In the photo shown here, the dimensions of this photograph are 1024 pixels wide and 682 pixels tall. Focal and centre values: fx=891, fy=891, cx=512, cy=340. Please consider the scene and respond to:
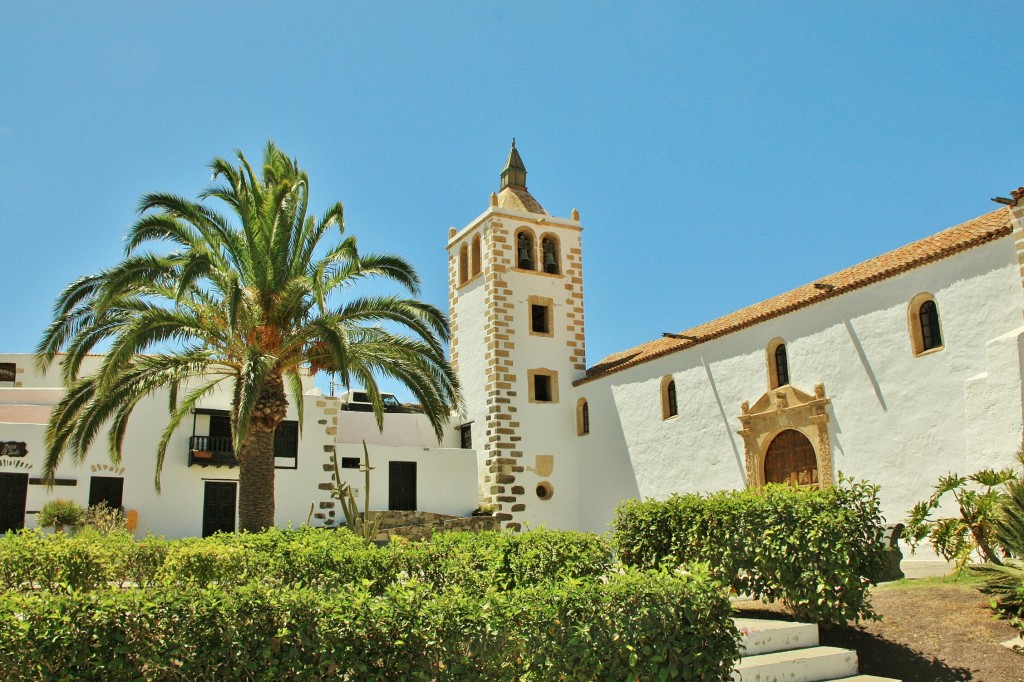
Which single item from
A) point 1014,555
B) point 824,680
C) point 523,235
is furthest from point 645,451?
point 824,680

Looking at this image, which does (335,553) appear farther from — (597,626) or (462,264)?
(462,264)

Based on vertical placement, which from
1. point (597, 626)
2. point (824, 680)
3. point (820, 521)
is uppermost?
point (820, 521)

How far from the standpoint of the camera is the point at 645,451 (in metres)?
22.5

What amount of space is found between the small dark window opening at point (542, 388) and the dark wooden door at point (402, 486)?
4.07 m

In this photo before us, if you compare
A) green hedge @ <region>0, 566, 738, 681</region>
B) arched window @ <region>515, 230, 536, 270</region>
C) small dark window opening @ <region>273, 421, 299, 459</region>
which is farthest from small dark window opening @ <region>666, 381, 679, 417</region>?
green hedge @ <region>0, 566, 738, 681</region>

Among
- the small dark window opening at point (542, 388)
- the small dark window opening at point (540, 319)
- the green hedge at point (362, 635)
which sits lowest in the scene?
the green hedge at point (362, 635)

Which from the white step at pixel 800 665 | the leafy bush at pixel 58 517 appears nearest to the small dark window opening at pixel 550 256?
the leafy bush at pixel 58 517

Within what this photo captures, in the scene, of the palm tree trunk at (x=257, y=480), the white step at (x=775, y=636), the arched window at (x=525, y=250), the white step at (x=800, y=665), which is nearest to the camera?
the white step at (x=800, y=665)

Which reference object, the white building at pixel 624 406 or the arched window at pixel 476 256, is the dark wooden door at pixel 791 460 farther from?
the arched window at pixel 476 256

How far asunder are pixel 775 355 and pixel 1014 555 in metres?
8.81

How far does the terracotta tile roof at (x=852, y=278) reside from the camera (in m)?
15.1

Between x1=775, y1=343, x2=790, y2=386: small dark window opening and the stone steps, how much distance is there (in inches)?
393

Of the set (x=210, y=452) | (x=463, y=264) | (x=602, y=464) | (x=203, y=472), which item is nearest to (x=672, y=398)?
(x=602, y=464)

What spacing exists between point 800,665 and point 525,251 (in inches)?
755
